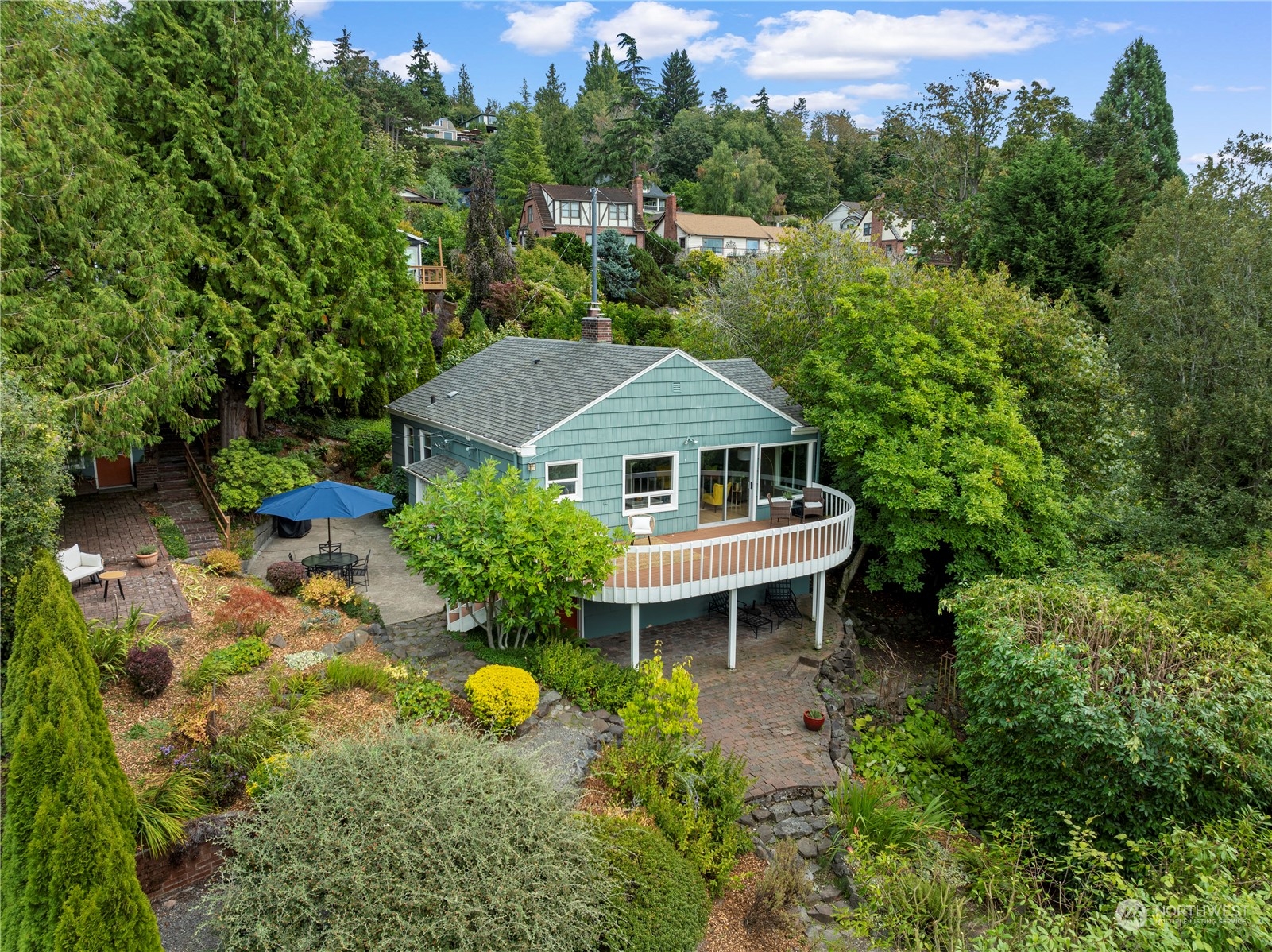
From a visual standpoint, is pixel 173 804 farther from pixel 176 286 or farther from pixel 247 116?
pixel 247 116

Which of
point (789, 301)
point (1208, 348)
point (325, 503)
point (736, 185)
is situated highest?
point (736, 185)

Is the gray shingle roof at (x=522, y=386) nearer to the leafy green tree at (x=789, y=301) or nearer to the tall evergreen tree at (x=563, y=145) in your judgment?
the leafy green tree at (x=789, y=301)

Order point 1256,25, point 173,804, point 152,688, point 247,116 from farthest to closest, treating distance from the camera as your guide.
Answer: point 247,116 → point 1256,25 → point 152,688 → point 173,804

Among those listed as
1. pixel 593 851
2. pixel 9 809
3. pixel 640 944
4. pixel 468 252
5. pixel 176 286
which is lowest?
pixel 640 944

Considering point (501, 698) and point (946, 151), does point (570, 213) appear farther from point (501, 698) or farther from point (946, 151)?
point (501, 698)

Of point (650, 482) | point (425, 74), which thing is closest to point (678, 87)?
point (425, 74)

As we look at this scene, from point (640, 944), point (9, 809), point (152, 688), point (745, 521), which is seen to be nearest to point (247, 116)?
point (152, 688)
